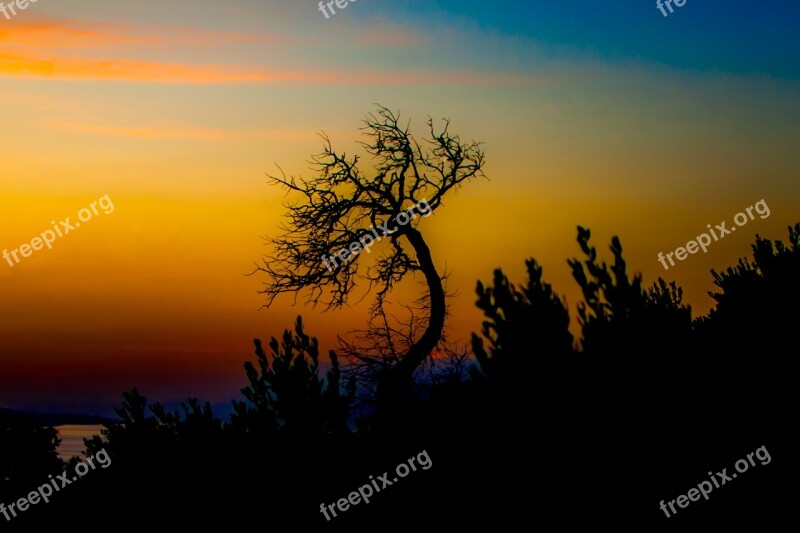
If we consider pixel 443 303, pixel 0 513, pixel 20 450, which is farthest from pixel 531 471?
pixel 20 450

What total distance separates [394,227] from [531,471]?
11.9 metres

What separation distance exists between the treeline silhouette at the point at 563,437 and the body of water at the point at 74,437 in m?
4.08

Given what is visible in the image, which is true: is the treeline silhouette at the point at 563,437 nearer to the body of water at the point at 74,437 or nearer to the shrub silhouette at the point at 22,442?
the body of water at the point at 74,437

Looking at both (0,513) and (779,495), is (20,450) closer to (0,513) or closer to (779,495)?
(0,513)

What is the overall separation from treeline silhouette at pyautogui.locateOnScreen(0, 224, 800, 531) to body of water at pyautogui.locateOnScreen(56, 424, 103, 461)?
4.08 m

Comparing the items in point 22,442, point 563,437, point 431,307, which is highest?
point 22,442

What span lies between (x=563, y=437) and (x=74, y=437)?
20109mm

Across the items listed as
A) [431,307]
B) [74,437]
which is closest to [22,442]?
[74,437]

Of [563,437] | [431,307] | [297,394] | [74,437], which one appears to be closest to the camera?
[563,437]

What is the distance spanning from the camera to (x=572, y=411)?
7.24m

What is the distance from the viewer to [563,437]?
7043 millimetres

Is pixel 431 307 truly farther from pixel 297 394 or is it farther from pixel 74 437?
pixel 74 437

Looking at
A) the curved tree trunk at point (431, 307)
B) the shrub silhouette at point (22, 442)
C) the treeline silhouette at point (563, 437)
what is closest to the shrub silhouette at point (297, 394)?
the treeline silhouette at point (563, 437)

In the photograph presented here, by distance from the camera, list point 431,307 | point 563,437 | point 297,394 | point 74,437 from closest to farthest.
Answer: point 563,437, point 297,394, point 431,307, point 74,437
